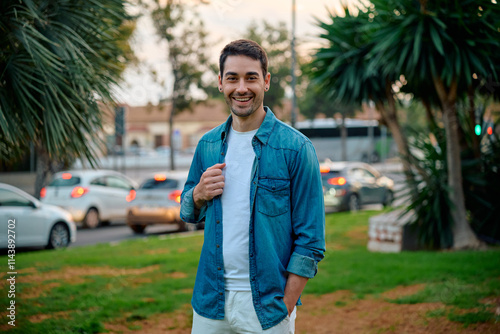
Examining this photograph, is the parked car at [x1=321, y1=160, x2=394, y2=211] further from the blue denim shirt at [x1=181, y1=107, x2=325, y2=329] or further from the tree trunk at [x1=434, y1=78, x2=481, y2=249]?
the blue denim shirt at [x1=181, y1=107, x2=325, y2=329]

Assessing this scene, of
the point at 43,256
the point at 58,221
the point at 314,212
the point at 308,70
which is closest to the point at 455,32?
the point at 308,70

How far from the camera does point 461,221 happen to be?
354 inches

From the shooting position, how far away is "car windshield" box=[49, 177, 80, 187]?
1502cm

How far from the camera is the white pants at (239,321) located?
239 cm

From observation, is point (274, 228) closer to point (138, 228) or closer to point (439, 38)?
point (439, 38)

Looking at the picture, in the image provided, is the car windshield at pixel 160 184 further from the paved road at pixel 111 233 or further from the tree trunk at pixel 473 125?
the tree trunk at pixel 473 125

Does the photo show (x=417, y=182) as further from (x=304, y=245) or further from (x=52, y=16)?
(x=304, y=245)

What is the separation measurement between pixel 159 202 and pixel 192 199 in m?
11.1

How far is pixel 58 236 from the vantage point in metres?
11.2

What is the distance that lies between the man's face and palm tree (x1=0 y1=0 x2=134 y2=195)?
2565 mm

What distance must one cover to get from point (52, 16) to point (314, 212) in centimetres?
386

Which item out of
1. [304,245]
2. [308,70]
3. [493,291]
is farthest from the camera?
[308,70]

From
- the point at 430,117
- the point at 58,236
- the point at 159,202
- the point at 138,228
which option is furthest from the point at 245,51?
the point at 138,228

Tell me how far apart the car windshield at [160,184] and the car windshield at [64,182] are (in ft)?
7.52
